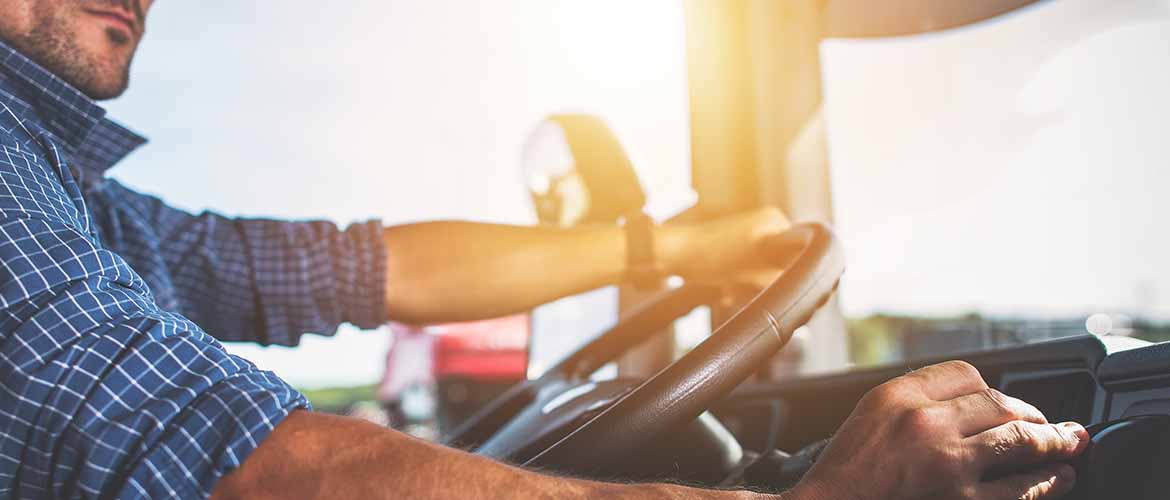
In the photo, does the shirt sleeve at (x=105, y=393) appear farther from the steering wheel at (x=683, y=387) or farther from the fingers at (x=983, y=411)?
the fingers at (x=983, y=411)

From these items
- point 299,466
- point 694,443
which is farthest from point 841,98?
point 299,466

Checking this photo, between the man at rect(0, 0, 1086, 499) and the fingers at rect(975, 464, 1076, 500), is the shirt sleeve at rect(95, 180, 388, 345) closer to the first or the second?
the man at rect(0, 0, 1086, 499)

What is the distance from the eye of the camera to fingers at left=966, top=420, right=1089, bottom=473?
68cm

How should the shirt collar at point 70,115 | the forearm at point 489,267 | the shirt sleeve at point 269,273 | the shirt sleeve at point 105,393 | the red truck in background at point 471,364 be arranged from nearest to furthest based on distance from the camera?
the shirt sleeve at point 105,393 → the shirt collar at point 70,115 → the shirt sleeve at point 269,273 → the forearm at point 489,267 → the red truck in background at point 471,364

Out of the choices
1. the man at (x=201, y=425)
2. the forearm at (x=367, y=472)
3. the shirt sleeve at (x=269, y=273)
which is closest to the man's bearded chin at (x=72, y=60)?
→ the man at (x=201, y=425)

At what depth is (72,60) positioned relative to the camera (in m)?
1.11

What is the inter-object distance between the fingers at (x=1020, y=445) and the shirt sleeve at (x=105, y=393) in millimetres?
555

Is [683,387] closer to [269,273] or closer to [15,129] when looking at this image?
[15,129]

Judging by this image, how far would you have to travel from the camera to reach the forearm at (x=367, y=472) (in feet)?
2.06

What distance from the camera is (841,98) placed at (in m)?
2.24

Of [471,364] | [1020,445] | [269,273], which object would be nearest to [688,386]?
[1020,445]

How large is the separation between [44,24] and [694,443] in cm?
102

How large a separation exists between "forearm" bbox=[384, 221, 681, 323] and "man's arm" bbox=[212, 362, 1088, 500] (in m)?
0.88

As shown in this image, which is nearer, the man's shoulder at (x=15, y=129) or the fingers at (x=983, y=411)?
the fingers at (x=983, y=411)
